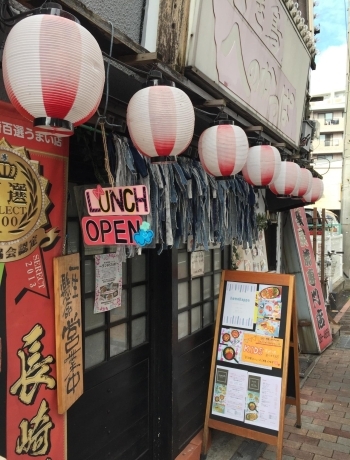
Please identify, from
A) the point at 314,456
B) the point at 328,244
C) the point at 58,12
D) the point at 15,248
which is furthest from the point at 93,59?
the point at 328,244

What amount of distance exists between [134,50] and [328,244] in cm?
1698

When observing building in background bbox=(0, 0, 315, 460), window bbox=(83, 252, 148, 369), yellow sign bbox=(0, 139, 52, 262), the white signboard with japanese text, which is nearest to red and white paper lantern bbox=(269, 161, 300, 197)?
building in background bbox=(0, 0, 315, 460)

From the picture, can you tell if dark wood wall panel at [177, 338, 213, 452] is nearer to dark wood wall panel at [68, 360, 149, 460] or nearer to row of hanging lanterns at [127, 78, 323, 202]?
dark wood wall panel at [68, 360, 149, 460]

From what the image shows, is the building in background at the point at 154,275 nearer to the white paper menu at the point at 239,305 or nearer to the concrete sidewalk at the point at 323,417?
the white paper menu at the point at 239,305

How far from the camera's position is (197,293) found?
19.6 feet

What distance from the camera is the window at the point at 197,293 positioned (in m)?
5.54

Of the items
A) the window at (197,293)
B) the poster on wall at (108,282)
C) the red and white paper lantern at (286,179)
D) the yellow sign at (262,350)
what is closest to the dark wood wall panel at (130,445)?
the window at (197,293)

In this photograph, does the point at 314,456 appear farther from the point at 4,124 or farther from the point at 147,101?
the point at 4,124

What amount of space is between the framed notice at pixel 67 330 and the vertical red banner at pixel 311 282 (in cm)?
756

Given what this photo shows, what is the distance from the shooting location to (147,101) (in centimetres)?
273

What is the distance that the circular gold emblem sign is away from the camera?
8.39 ft

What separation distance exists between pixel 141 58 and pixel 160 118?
694mm

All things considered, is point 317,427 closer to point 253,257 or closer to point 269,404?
point 269,404

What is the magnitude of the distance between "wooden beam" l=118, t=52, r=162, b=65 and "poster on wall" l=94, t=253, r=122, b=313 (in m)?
1.93
